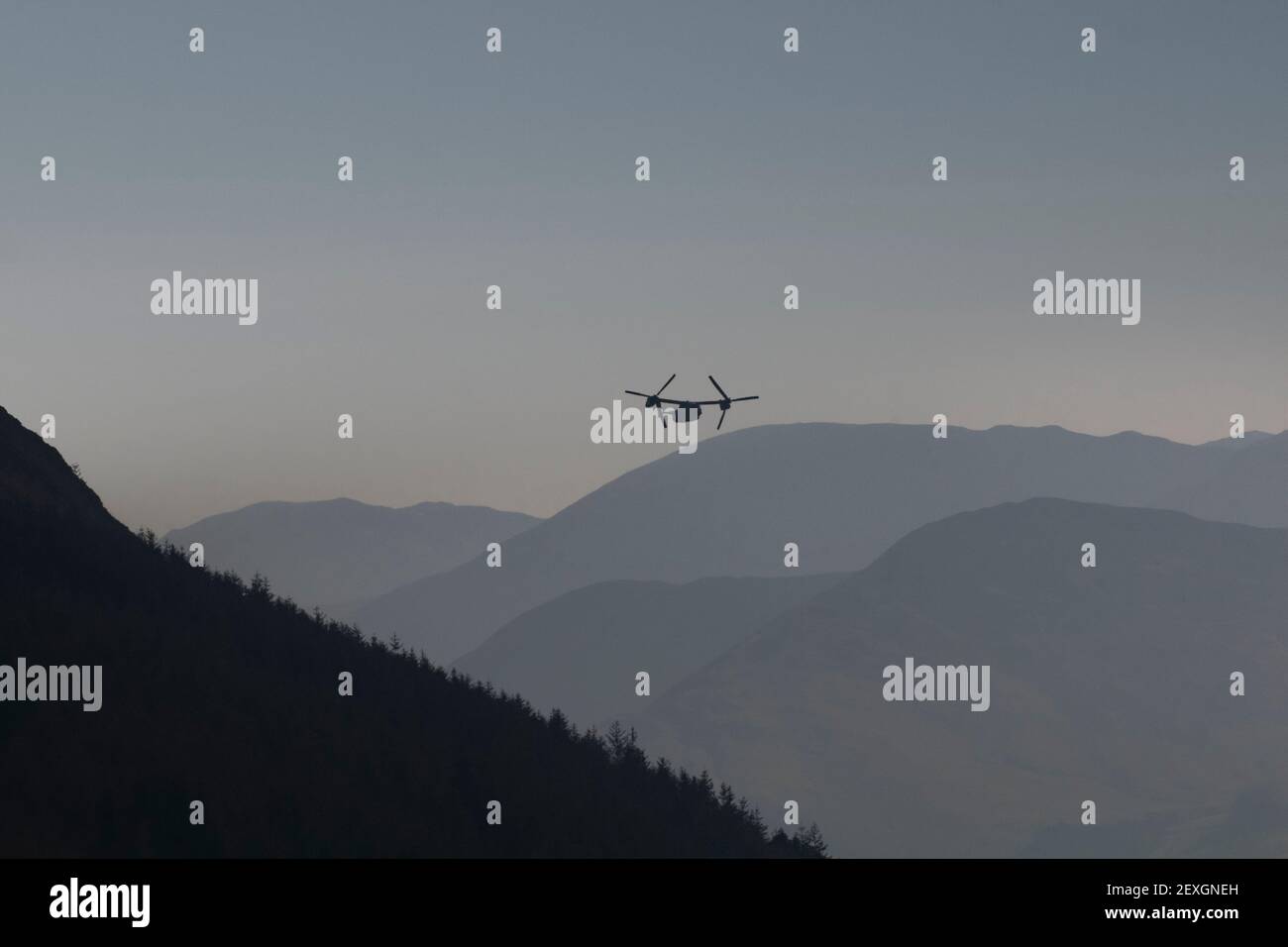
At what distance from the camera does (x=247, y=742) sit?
34656 millimetres

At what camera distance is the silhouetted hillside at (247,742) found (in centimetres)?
3017

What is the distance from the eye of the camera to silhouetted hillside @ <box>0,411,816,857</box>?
30172 mm

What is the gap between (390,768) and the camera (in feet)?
124

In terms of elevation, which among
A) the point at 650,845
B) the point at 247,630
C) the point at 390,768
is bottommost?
the point at 650,845

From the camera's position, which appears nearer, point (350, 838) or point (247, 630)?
point (350, 838)

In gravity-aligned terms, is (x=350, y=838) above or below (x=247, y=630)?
below
